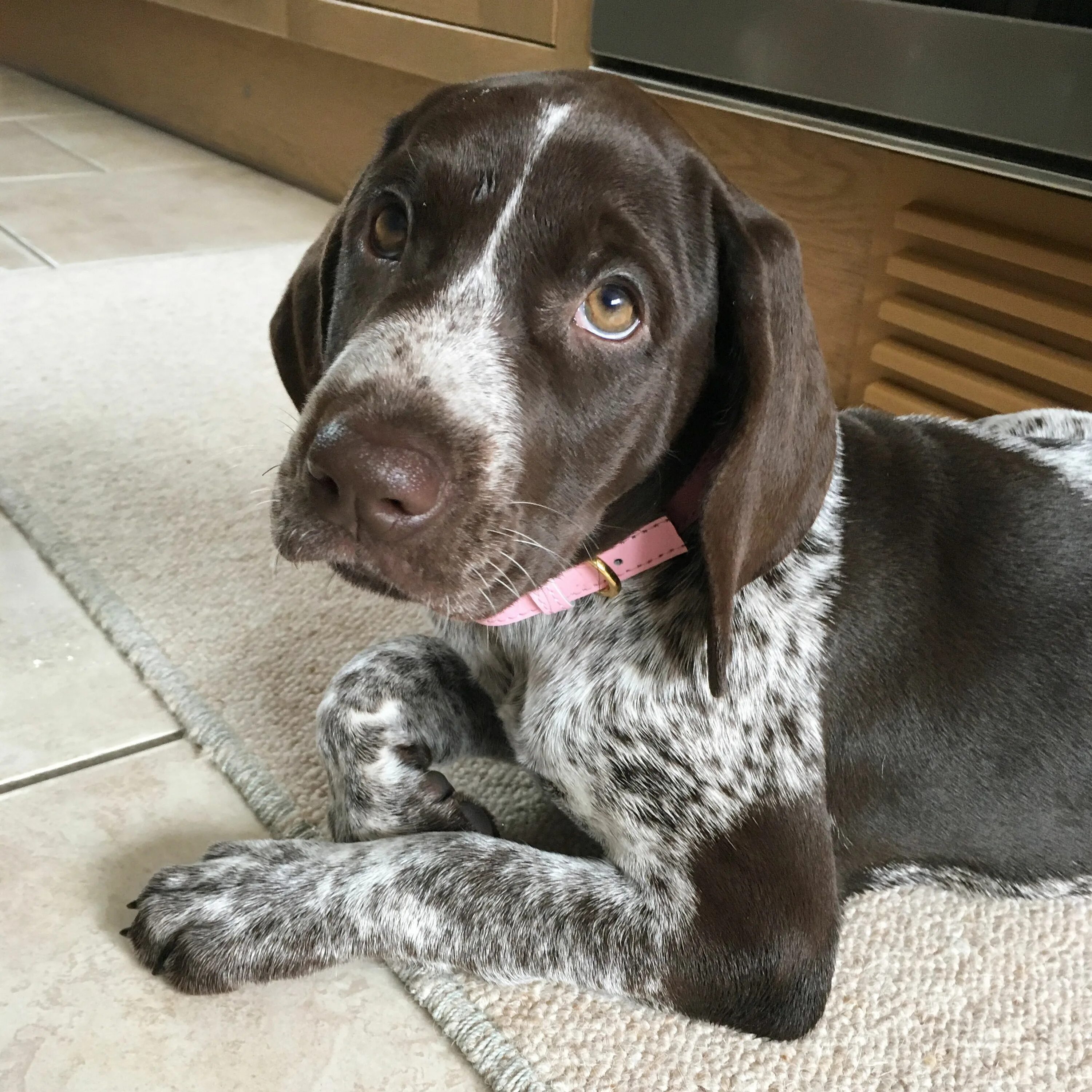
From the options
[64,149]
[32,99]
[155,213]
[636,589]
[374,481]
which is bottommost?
[32,99]

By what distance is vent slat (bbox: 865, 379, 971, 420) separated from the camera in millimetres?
3416

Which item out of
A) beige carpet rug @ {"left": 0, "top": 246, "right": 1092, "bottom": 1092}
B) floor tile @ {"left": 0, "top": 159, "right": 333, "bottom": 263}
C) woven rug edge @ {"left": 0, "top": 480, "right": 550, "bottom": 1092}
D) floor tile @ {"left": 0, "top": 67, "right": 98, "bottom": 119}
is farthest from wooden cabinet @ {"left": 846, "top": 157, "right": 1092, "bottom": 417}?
floor tile @ {"left": 0, "top": 67, "right": 98, "bottom": 119}

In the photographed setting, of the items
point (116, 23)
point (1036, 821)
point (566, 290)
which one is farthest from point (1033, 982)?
point (116, 23)

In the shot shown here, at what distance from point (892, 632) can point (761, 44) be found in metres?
1.99

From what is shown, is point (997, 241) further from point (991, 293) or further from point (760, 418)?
point (760, 418)

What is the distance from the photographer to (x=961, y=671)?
1.82 m

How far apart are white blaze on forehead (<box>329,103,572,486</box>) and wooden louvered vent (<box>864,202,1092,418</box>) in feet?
6.32

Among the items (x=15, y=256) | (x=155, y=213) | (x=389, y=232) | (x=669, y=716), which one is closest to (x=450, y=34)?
(x=155, y=213)

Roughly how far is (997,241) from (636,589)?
1.80 metres

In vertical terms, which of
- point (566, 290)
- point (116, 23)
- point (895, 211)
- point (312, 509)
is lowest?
point (116, 23)

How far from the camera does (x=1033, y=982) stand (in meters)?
1.94

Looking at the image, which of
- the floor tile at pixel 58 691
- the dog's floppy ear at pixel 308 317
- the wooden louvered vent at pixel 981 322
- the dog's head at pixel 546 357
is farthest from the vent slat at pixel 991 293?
the floor tile at pixel 58 691

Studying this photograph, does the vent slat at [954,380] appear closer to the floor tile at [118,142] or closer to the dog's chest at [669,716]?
the dog's chest at [669,716]

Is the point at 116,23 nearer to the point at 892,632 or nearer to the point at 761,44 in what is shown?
the point at 761,44
